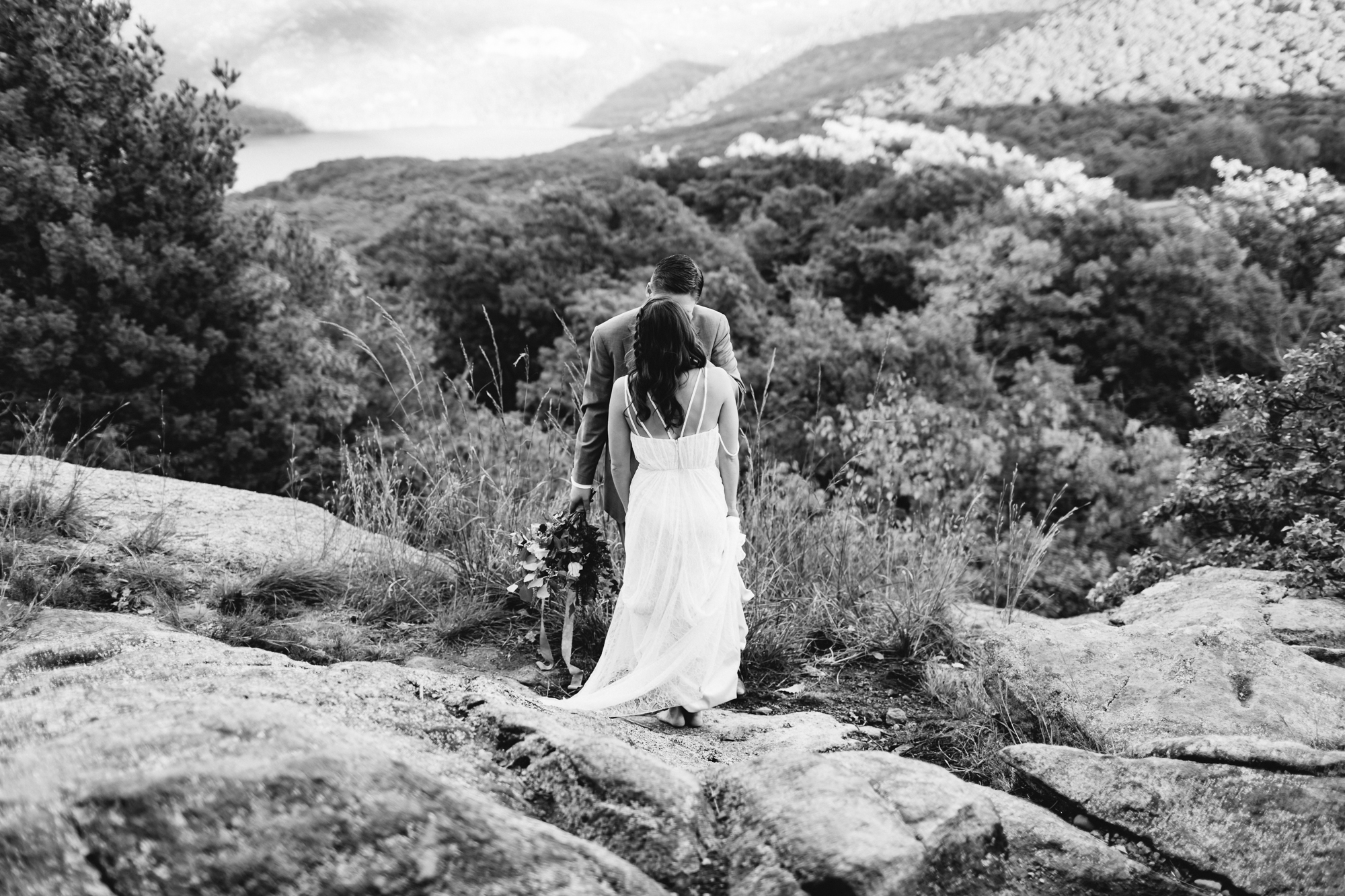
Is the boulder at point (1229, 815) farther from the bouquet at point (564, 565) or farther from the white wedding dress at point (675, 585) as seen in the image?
the bouquet at point (564, 565)

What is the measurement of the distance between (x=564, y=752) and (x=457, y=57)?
57.4 meters

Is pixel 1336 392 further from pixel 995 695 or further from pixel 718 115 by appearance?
pixel 718 115

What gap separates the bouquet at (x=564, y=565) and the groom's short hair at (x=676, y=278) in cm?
99

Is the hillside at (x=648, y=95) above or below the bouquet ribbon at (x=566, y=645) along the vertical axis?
above

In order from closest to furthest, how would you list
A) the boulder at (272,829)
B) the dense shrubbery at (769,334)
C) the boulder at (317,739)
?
1. the boulder at (272,829)
2. the boulder at (317,739)
3. the dense shrubbery at (769,334)

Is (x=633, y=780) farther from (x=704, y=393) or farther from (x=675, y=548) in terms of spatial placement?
(x=704, y=393)

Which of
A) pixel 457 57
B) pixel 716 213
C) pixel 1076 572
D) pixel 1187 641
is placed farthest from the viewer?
pixel 457 57

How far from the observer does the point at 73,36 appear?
11500 millimetres

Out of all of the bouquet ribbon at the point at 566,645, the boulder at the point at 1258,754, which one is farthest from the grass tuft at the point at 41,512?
the boulder at the point at 1258,754

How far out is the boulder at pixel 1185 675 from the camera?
9.05 feet

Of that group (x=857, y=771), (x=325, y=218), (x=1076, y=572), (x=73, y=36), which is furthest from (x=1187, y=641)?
(x=325, y=218)

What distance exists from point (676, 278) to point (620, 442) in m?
0.65

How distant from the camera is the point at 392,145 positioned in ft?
142

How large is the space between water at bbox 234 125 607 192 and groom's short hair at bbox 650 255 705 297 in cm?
3270
